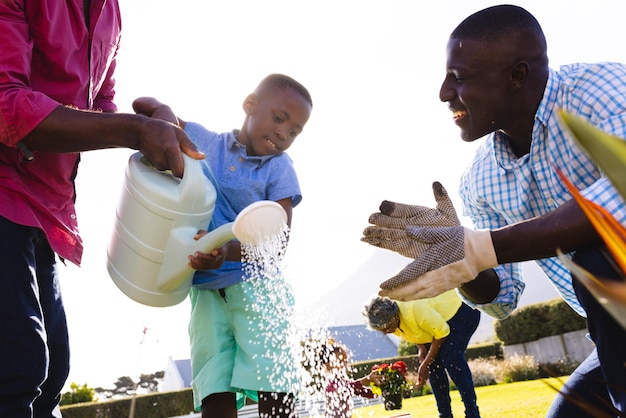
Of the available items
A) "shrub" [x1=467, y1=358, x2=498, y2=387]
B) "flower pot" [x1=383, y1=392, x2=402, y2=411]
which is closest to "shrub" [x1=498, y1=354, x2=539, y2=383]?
Answer: "shrub" [x1=467, y1=358, x2=498, y2=387]

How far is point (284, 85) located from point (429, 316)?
2772 mm

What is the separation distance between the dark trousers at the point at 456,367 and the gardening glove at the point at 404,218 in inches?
129

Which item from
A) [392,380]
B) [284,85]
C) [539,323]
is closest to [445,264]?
[284,85]

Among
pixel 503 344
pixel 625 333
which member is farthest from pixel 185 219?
pixel 503 344

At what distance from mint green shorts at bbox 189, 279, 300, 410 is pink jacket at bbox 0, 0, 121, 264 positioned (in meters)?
0.81

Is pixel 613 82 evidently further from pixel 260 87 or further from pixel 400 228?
pixel 260 87

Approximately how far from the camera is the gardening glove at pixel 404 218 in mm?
1487

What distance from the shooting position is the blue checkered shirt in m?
1.64

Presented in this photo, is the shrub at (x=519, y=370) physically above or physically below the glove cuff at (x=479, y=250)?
below

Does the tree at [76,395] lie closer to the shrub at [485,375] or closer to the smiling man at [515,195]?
the shrub at [485,375]

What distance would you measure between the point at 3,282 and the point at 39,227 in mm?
189

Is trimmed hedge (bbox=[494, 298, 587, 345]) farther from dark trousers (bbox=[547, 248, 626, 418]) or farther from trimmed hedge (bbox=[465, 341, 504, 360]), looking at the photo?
dark trousers (bbox=[547, 248, 626, 418])

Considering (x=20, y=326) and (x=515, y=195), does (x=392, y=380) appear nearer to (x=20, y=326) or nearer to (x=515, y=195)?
(x=515, y=195)

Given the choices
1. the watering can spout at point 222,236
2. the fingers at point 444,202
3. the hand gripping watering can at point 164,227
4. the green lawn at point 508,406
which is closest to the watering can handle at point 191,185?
the hand gripping watering can at point 164,227
